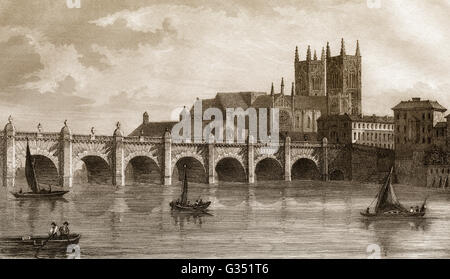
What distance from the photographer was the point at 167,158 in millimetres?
44312

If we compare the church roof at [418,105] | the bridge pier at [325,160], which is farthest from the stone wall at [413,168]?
the bridge pier at [325,160]

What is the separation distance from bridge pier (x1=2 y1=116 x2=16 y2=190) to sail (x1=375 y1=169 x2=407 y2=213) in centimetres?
1706

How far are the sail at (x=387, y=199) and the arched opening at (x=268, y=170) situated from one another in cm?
2037

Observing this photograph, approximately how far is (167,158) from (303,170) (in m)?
→ 12.3

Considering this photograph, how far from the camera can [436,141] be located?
40062 mm

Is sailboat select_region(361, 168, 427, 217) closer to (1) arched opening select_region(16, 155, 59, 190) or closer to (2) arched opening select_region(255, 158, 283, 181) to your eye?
(1) arched opening select_region(16, 155, 59, 190)

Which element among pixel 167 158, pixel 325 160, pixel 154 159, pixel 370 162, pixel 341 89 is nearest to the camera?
pixel 167 158

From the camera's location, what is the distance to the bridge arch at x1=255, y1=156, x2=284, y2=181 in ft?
164

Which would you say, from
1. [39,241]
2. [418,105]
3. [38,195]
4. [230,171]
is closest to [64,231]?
[39,241]

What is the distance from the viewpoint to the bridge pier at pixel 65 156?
129 feet

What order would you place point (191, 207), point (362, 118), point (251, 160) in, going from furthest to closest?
point (362, 118)
point (251, 160)
point (191, 207)

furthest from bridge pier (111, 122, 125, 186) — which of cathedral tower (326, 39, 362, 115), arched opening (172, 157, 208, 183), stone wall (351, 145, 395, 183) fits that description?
cathedral tower (326, 39, 362, 115)

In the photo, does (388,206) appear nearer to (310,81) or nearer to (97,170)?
(97,170)
